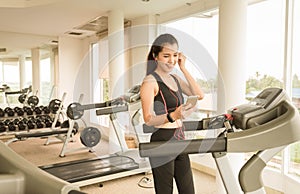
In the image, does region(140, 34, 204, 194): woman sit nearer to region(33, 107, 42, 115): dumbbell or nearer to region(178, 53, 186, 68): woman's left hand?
region(178, 53, 186, 68): woman's left hand

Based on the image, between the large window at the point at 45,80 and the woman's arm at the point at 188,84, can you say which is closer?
the woman's arm at the point at 188,84

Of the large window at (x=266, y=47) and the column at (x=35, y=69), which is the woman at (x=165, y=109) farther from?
the column at (x=35, y=69)

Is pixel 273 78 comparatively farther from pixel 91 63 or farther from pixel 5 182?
pixel 91 63

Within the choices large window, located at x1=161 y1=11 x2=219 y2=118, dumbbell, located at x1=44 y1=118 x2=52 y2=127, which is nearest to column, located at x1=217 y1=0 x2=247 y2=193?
large window, located at x1=161 y1=11 x2=219 y2=118

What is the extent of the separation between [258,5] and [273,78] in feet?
2.95

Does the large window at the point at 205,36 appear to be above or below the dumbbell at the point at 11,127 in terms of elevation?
above

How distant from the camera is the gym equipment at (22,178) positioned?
1.96 ft

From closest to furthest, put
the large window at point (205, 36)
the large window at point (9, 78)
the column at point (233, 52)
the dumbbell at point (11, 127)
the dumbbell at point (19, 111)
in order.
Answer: the column at point (233, 52) < the large window at point (205, 36) < the dumbbell at point (11, 127) < the large window at point (9, 78) < the dumbbell at point (19, 111)

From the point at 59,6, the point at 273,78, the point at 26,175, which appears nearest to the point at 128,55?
the point at 59,6

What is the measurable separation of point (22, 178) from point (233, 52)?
216 centimetres

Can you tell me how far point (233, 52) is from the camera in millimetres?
2432

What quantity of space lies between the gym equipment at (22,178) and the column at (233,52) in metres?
2.07

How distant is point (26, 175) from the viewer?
671 millimetres

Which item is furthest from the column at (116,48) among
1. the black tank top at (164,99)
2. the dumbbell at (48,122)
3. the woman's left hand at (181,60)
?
the black tank top at (164,99)
